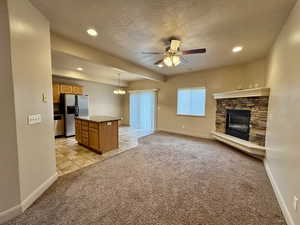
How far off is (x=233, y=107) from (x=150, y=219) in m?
4.00

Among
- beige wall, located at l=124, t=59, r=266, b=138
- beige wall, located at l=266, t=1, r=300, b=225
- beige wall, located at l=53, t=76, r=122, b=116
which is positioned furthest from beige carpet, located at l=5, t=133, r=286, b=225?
beige wall, located at l=53, t=76, r=122, b=116

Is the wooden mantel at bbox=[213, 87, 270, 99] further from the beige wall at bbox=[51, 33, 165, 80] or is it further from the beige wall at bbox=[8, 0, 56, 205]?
the beige wall at bbox=[8, 0, 56, 205]

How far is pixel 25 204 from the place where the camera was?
1598 millimetres

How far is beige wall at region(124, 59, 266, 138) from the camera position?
13.2 feet

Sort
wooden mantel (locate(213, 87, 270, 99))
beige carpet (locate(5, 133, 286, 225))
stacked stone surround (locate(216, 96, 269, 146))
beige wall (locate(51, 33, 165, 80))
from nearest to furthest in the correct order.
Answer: beige carpet (locate(5, 133, 286, 225)) → beige wall (locate(51, 33, 165, 80)) → wooden mantel (locate(213, 87, 270, 99)) → stacked stone surround (locate(216, 96, 269, 146))

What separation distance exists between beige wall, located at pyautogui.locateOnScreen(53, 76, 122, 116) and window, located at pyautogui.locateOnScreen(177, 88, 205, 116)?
155 inches

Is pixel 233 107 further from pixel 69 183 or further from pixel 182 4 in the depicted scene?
pixel 69 183

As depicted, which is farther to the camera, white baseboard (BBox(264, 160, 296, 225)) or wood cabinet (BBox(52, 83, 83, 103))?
wood cabinet (BBox(52, 83, 83, 103))

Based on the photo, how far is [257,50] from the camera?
314 cm

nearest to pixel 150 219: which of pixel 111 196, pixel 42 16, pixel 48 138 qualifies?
pixel 111 196

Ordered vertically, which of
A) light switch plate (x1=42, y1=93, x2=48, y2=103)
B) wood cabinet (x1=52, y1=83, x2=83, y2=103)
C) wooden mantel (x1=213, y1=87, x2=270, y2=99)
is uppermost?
wood cabinet (x1=52, y1=83, x2=83, y2=103)

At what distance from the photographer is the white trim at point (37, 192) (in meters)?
1.60

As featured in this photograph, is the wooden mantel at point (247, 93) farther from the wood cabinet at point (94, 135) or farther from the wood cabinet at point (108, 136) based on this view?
the wood cabinet at point (94, 135)

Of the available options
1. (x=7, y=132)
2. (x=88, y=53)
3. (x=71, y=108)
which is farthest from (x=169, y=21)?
(x=71, y=108)
